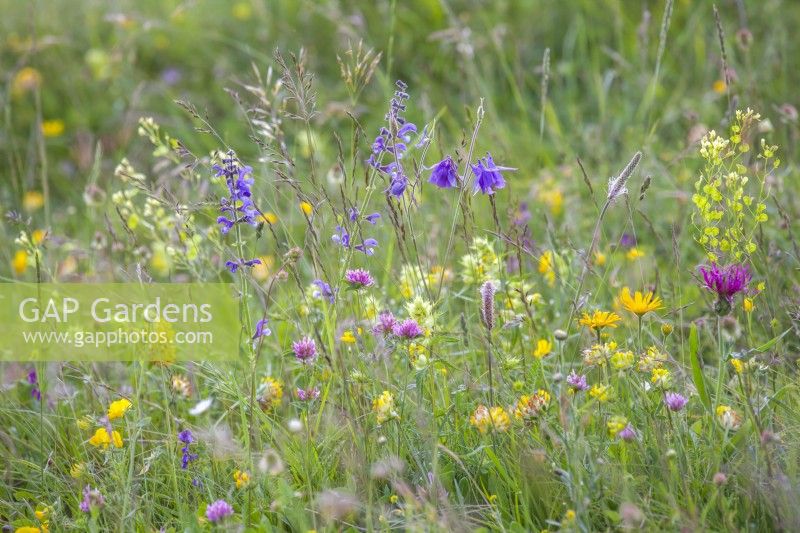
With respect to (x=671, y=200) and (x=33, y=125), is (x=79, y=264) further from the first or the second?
(x=671, y=200)

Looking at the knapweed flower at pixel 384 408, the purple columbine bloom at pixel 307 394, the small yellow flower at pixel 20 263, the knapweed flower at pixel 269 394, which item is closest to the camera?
the knapweed flower at pixel 384 408

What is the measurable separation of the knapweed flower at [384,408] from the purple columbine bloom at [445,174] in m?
0.42

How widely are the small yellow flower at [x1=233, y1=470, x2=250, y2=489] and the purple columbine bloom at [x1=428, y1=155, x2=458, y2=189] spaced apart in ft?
2.15

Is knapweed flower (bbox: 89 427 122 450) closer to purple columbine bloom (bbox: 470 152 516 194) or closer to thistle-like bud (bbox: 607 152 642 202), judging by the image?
purple columbine bloom (bbox: 470 152 516 194)

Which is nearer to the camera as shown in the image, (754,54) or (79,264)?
(79,264)

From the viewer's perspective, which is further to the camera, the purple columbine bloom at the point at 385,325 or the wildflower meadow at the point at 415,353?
the purple columbine bloom at the point at 385,325

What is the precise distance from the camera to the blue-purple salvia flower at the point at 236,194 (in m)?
1.64

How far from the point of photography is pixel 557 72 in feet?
12.9

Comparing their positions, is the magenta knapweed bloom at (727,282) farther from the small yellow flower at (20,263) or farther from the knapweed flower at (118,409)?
the small yellow flower at (20,263)

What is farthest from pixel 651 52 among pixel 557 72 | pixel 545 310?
pixel 545 310

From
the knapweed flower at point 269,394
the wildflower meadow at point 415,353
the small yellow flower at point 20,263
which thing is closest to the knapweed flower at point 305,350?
the wildflower meadow at point 415,353

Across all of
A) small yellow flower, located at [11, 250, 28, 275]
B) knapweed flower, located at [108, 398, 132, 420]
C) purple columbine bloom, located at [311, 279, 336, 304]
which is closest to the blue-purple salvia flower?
purple columbine bloom, located at [311, 279, 336, 304]

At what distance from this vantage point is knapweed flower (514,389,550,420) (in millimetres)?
1550

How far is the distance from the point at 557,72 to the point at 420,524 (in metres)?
2.94
